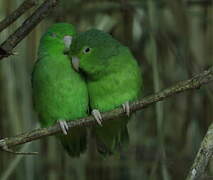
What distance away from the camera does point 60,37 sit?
1.99 m

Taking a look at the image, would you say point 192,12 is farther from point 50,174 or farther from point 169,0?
point 50,174

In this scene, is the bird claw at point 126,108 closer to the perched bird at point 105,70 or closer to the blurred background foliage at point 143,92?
the perched bird at point 105,70

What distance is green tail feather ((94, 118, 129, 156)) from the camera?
2.02 meters

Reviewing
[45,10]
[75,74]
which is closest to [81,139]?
[75,74]

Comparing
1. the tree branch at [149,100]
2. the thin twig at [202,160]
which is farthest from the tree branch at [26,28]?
the thin twig at [202,160]

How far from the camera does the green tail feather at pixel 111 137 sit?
2021mm

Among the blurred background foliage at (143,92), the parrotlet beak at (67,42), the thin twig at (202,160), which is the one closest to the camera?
the thin twig at (202,160)

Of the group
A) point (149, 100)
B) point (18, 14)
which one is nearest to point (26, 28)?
point (18, 14)

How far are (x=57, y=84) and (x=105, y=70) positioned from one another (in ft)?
0.65

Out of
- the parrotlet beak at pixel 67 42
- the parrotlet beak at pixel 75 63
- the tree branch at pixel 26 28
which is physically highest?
the parrotlet beak at pixel 67 42

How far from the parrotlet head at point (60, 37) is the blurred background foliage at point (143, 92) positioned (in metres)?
0.69

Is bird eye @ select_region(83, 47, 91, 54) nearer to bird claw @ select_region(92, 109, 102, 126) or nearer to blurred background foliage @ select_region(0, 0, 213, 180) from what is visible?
bird claw @ select_region(92, 109, 102, 126)

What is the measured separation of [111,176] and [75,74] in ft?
4.54

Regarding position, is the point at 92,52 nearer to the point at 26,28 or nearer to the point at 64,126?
the point at 64,126
